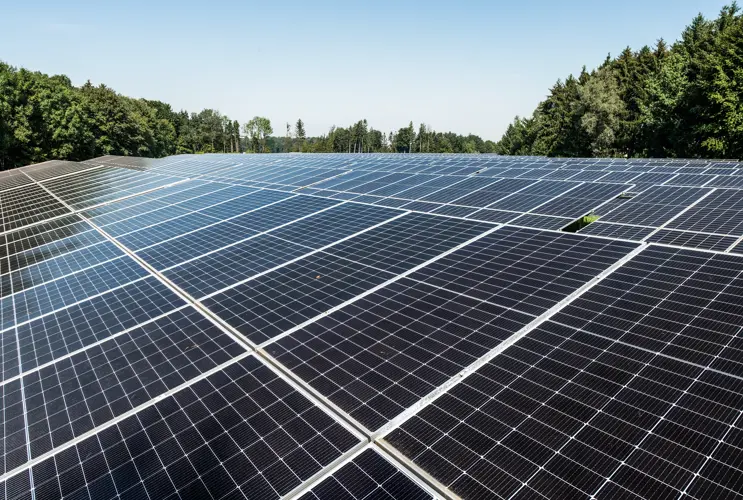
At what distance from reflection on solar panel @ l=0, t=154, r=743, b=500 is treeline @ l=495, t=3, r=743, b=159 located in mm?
41234

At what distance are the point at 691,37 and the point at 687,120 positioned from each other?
1238 inches

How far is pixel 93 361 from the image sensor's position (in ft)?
29.0

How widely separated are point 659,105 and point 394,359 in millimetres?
65255

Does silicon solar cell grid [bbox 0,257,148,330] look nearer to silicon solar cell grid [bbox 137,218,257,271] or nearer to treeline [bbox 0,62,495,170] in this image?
silicon solar cell grid [bbox 137,218,257,271]

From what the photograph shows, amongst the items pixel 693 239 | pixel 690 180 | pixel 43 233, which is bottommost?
pixel 43 233

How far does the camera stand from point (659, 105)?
55.3m

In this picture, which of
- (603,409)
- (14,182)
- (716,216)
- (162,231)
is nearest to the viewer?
(603,409)

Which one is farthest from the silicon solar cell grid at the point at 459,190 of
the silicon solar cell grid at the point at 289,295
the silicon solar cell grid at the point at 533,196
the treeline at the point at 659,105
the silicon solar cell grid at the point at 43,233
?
the treeline at the point at 659,105

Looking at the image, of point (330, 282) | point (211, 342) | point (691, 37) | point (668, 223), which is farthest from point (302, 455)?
point (691, 37)

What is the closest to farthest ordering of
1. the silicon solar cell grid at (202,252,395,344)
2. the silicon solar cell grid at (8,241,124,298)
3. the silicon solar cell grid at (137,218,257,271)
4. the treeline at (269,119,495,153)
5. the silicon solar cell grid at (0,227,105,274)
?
the silicon solar cell grid at (202,252,395,344)
the silicon solar cell grid at (8,241,124,298)
the silicon solar cell grid at (137,218,257,271)
the silicon solar cell grid at (0,227,105,274)
the treeline at (269,119,495,153)

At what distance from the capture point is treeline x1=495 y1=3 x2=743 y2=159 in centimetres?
4547

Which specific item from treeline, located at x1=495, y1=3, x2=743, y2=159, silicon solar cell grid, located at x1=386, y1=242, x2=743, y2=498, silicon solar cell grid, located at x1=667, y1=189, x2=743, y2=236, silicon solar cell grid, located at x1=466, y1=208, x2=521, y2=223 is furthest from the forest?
silicon solar cell grid, located at x1=386, y1=242, x2=743, y2=498

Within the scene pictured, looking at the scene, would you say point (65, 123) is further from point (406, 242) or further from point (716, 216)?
point (716, 216)

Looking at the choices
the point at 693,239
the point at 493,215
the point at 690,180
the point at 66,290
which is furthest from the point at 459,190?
the point at 66,290
